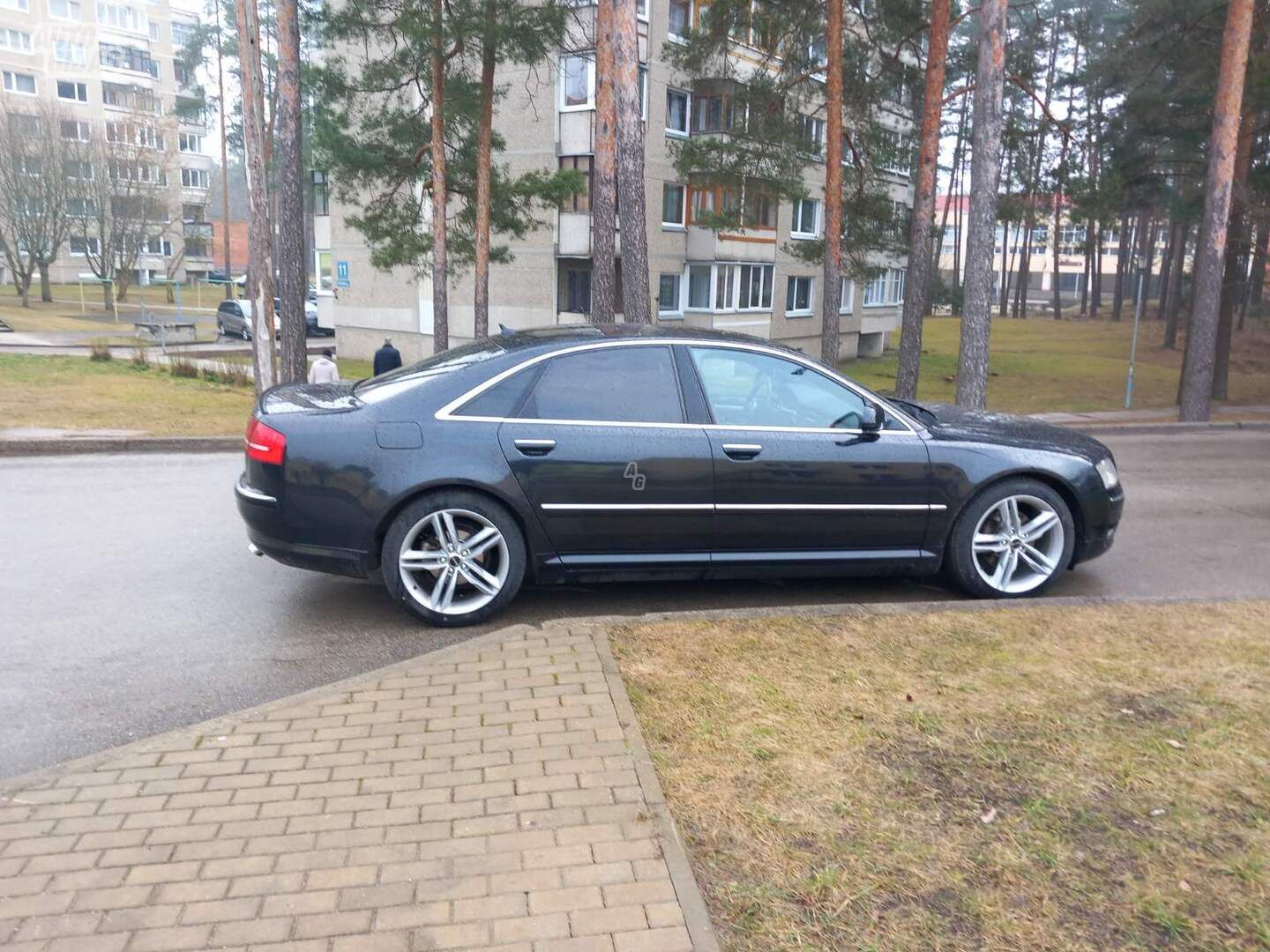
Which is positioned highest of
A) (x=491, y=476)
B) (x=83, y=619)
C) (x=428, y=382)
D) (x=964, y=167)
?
(x=964, y=167)

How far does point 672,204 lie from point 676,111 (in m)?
2.84

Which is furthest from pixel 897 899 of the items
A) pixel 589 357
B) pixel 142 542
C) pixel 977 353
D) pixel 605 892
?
pixel 977 353

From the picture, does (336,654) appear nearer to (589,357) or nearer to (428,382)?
(428,382)

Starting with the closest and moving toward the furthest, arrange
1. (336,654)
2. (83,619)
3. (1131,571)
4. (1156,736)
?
(1156,736), (336,654), (83,619), (1131,571)

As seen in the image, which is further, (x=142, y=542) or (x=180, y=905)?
(x=142, y=542)

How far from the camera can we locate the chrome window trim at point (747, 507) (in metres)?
5.75

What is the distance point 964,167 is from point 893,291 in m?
24.3

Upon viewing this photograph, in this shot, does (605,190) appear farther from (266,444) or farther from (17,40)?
(17,40)

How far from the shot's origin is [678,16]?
104ft

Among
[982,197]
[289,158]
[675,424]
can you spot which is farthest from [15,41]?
[675,424]

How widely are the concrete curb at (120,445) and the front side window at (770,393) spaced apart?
818 centimetres

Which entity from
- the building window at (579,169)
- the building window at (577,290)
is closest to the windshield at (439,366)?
the building window at (579,169)

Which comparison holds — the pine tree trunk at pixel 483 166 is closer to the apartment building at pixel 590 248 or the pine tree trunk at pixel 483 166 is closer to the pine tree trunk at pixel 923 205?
the apartment building at pixel 590 248

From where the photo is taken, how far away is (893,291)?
46125 millimetres
